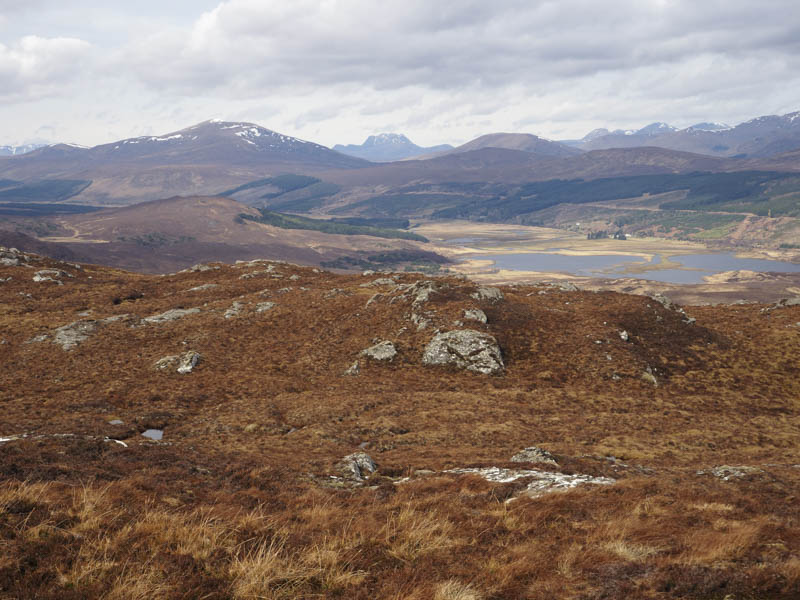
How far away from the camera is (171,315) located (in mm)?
48281

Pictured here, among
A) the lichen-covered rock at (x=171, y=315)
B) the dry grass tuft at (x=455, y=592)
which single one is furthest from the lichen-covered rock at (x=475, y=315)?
the dry grass tuft at (x=455, y=592)

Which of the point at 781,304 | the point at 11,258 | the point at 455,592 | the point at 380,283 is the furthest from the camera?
the point at 11,258

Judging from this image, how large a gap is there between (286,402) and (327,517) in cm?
1923

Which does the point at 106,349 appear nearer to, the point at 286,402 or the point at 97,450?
the point at 286,402

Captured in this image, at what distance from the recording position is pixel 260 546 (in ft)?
32.9

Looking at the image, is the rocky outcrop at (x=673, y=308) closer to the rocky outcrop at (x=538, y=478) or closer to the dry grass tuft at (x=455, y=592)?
the rocky outcrop at (x=538, y=478)

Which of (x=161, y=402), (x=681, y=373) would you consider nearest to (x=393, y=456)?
(x=161, y=402)

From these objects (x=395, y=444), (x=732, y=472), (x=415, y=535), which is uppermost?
(x=415, y=535)

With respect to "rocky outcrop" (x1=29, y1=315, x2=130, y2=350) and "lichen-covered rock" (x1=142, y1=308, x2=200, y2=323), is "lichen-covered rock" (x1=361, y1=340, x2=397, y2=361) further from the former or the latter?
"rocky outcrop" (x1=29, y1=315, x2=130, y2=350)

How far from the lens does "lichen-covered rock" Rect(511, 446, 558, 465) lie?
20.2m

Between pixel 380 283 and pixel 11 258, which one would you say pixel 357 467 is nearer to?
pixel 380 283

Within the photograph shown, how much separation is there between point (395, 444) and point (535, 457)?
25.3 feet

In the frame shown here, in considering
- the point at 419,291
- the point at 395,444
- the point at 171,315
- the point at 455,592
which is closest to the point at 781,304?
the point at 419,291

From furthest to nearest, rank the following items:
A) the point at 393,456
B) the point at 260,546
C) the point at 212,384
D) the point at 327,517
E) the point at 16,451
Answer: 1. the point at 212,384
2. the point at 393,456
3. the point at 16,451
4. the point at 327,517
5. the point at 260,546
